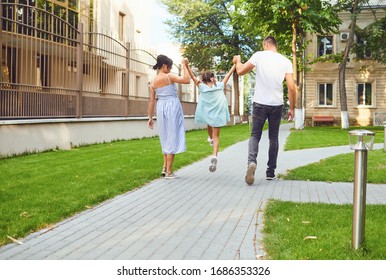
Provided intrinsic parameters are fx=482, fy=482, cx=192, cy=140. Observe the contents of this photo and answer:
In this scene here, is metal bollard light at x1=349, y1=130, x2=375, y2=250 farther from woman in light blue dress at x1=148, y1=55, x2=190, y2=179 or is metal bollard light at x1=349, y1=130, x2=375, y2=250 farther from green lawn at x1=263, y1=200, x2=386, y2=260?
woman in light blue dress at x1=148, y1=55, x2=190, y2=179

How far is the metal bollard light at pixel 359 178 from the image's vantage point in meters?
3.79

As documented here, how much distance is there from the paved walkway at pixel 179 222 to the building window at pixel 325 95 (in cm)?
3069

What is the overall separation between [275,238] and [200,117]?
593 cm

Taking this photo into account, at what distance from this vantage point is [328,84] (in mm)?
Result: 37562

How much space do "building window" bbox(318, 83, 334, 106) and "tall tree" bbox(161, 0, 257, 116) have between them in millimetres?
6629

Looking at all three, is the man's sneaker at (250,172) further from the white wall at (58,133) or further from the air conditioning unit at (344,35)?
the air conditioning unit at (344,35)

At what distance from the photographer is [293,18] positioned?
25703 millimetres

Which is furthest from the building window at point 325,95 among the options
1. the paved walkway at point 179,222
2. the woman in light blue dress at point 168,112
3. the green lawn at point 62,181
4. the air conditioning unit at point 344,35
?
the woman in light blue dress at point 168,112

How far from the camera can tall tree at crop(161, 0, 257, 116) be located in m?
38.2

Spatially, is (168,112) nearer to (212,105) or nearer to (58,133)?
(212,105)

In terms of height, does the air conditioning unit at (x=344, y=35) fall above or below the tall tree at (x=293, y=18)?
above

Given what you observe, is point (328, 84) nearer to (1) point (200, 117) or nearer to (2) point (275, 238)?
(1) point (200, 117)
